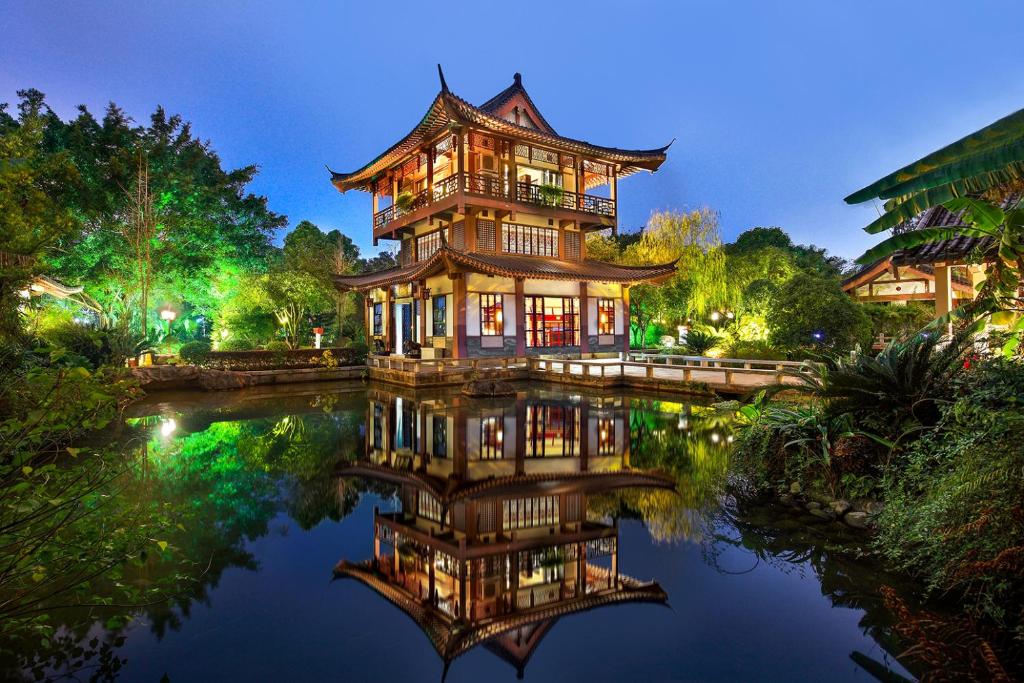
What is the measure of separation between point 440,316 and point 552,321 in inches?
185

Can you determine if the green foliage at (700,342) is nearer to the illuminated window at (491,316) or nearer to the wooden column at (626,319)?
the wooden column at (626,319)

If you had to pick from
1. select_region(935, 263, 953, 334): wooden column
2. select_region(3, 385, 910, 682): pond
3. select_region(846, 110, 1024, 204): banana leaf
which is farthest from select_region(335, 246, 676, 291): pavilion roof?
select_region(846, 110, 1024, 204): banana leaf

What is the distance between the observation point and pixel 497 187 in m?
21.3

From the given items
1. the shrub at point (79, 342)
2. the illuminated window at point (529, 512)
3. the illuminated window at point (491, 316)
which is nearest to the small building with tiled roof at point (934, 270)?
the illuminated window at point (529, 512)

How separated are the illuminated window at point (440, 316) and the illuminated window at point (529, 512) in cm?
1544

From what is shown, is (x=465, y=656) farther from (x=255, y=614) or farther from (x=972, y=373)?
(x=972, y=373)

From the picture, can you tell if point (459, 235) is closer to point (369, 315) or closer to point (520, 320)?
point (520, 320)

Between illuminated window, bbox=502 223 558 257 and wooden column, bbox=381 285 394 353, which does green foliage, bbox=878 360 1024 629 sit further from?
wooden column, bbox=381 285 394 353

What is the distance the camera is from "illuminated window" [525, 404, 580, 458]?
8383 mm

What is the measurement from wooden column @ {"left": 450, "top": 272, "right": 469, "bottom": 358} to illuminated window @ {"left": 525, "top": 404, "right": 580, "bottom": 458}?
7.37 meters

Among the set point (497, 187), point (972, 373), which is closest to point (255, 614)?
point (972, 373)

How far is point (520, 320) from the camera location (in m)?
20.6

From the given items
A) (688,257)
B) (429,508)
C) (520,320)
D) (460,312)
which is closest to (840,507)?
(429,508)

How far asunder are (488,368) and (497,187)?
7850mm
